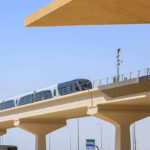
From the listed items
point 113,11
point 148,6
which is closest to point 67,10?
point 113,11

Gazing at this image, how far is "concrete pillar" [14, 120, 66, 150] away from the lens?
74312 mm

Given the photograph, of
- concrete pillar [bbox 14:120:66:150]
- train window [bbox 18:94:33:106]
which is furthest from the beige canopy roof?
concrete pillar [bbox 14:120:66:150]

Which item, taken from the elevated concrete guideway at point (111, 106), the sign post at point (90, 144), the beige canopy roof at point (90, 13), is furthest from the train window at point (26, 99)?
the beige canopy roof at point (90, 13)

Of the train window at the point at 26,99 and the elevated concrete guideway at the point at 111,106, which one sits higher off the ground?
the train window at the point at 26,99

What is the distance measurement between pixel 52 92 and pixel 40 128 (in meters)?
11.6

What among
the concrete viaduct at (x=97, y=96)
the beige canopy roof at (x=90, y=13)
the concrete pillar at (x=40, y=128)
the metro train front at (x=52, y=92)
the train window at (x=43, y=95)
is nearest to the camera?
the beige canopy roof at (x=90, y=13)

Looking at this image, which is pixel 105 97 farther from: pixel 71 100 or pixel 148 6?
pixel 148 6

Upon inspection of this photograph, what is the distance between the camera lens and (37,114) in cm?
6359

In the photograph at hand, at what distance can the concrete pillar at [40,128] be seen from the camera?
74.3 metres

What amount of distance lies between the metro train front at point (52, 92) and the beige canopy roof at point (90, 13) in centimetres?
1651

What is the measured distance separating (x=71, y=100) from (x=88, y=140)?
10.5 metres

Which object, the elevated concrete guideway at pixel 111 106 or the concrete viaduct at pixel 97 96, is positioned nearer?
the concrete viaduct at pixel 97 96

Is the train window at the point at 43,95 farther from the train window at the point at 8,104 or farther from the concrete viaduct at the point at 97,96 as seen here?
the train window at the point at 8,104

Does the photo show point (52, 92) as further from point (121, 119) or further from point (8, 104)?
point (8, 104)
